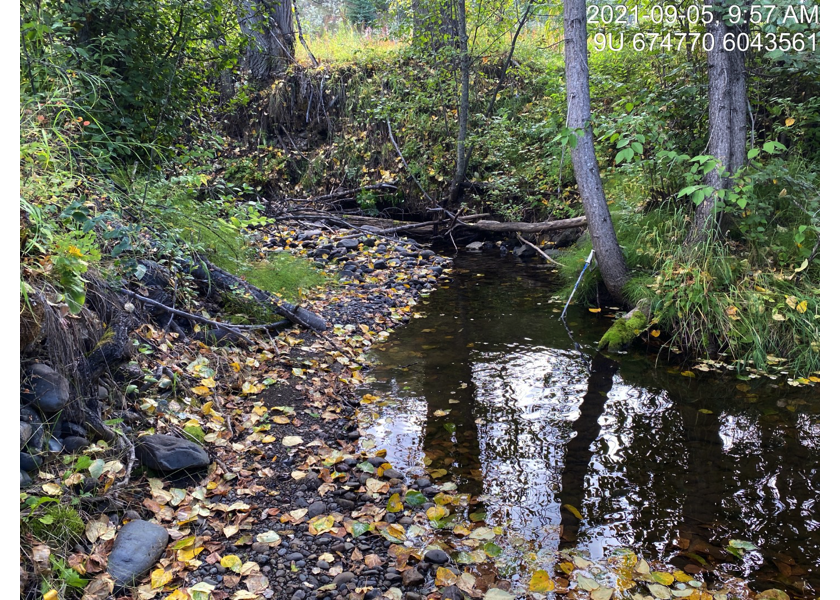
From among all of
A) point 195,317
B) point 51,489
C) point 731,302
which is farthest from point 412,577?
point 731,302

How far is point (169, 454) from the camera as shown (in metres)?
3.34

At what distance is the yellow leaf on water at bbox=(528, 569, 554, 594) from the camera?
276 centimetres

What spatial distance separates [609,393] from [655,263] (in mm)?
2095

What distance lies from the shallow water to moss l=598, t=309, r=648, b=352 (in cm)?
18

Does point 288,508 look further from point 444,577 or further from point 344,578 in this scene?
point 444,577

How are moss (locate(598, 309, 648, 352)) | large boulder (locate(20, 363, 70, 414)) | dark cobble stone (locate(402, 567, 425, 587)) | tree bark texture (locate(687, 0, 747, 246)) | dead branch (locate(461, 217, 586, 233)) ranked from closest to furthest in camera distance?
dark cobble stone (locate(402, 567, 425, 587)) → large boulder (locate(20, 363, 70, 414)) → tree bark texture (locate(687, 0, 747, 246)) → moss (locate(598, 309, 648, 352)) → dead branch (locate(461, 217, 586, 233))

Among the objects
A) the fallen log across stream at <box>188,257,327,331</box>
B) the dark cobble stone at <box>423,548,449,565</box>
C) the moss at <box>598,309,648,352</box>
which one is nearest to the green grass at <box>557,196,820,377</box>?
the moss at <box>598,309,648,352</box>

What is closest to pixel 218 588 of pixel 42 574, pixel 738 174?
pixel 42 574

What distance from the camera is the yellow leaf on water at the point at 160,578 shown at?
2.55 metres

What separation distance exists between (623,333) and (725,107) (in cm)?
251

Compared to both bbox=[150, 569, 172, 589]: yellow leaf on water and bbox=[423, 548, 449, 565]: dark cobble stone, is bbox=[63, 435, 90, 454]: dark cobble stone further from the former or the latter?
bbox=[423, 548, 449, 565]: dark cobble stone

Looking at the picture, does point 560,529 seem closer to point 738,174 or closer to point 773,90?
point 738,174

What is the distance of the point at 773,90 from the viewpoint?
21.0ft

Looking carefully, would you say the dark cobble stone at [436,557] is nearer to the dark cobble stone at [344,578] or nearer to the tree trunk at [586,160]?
the dark cobble stone at [344,578]
